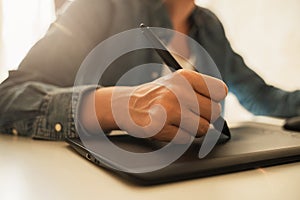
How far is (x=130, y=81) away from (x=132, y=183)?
0.74 m

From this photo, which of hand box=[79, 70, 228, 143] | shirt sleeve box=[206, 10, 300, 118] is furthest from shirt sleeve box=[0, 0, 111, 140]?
shirt sleeve box=[206, 10, 300, 118]

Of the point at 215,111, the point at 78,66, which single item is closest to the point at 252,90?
the point at 78,66

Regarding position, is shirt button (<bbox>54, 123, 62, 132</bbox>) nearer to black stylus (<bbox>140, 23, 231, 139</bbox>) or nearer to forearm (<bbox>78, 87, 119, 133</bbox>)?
forearm (<bbox>78, 87, 119, 133</bbox>)

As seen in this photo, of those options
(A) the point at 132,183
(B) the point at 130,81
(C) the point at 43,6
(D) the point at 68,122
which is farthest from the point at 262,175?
(C) the point at 43,6

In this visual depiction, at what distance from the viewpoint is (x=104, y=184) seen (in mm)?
349

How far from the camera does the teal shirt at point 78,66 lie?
0.58 metres

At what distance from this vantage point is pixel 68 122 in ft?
1.85

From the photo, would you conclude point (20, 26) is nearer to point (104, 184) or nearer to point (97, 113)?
point (97, 113)

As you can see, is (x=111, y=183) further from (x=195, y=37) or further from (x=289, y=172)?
(x=195, y=37)

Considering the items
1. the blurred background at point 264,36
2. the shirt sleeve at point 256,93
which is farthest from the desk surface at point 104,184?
the blurred background at point 264,36

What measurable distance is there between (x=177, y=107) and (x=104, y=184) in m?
0.18

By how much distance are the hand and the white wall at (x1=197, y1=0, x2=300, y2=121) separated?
0.91 metres

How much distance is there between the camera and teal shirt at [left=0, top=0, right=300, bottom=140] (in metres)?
0.58

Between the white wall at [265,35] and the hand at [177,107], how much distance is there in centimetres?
91
